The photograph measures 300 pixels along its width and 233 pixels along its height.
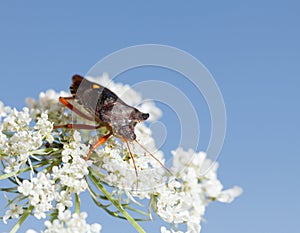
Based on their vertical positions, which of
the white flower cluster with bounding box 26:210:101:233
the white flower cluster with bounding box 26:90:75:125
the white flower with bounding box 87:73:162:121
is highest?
the white flower with bounding box 87:73:162:121

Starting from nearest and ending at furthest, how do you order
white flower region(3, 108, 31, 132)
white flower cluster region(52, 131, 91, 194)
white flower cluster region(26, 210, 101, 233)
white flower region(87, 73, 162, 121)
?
white flower cluster region(26, 210, 101, 233), white flower cluster region(52, 131, 91, 194), white flower region(3, 108, 31, 132), white flower region(87, 73, 162, 121)

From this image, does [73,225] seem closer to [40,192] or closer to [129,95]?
[40,192]

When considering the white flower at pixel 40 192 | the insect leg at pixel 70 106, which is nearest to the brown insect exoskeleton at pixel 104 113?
the insect leg at pixel 70 106

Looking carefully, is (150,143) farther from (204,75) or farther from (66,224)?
(66,224)

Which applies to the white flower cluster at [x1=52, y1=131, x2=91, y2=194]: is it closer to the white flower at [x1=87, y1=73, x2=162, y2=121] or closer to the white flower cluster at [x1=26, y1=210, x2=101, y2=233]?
the white flower cluster at [x1=26, y1=210, x2=101, y2=233]

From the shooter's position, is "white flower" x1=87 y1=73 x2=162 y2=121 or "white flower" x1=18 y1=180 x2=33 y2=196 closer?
"white flower" x1=18 y1=180 x2=33 y2=196

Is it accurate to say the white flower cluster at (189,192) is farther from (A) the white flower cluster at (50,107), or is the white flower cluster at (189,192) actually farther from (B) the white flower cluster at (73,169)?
(A) the white flower cluster at (50,107)

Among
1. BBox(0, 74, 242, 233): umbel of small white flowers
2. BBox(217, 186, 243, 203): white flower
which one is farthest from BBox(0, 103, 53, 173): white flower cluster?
BBox(217, 186, 243, 203): white flower

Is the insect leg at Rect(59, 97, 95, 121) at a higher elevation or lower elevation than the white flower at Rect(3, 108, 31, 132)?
higher
